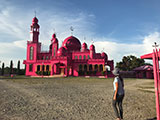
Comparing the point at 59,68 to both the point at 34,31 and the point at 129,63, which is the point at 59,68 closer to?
the point at 34,31

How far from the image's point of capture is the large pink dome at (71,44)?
37572 millimetres

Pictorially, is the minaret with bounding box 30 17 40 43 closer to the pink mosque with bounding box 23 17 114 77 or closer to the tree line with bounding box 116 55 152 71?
the pink mosque with bounding box 23 17 114 77

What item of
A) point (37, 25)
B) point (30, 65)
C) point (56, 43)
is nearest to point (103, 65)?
point (56, 43)

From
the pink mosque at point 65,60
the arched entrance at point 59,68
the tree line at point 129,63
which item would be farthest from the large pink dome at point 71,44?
the tree line at point 129,63

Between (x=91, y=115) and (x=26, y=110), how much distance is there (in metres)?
2.23

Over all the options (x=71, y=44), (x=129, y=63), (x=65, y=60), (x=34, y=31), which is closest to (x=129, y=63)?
(x=129, y=63)

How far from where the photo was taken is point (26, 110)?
4.38 meters

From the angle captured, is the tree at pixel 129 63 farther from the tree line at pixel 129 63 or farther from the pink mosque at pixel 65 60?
the pink mosque at pixel 65 60

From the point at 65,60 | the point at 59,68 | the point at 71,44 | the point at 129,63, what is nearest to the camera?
the point at 65,60

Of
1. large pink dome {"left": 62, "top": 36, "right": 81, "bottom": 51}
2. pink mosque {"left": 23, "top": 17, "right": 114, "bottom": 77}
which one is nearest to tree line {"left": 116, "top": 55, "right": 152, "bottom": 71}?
pink mosque {"left": 23, "top": 17, "right": 114, "bottom": 77}

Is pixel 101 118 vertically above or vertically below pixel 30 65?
below

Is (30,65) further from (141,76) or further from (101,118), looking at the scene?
(101,118)

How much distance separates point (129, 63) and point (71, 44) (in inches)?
774

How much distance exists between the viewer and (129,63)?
41.1 meters
